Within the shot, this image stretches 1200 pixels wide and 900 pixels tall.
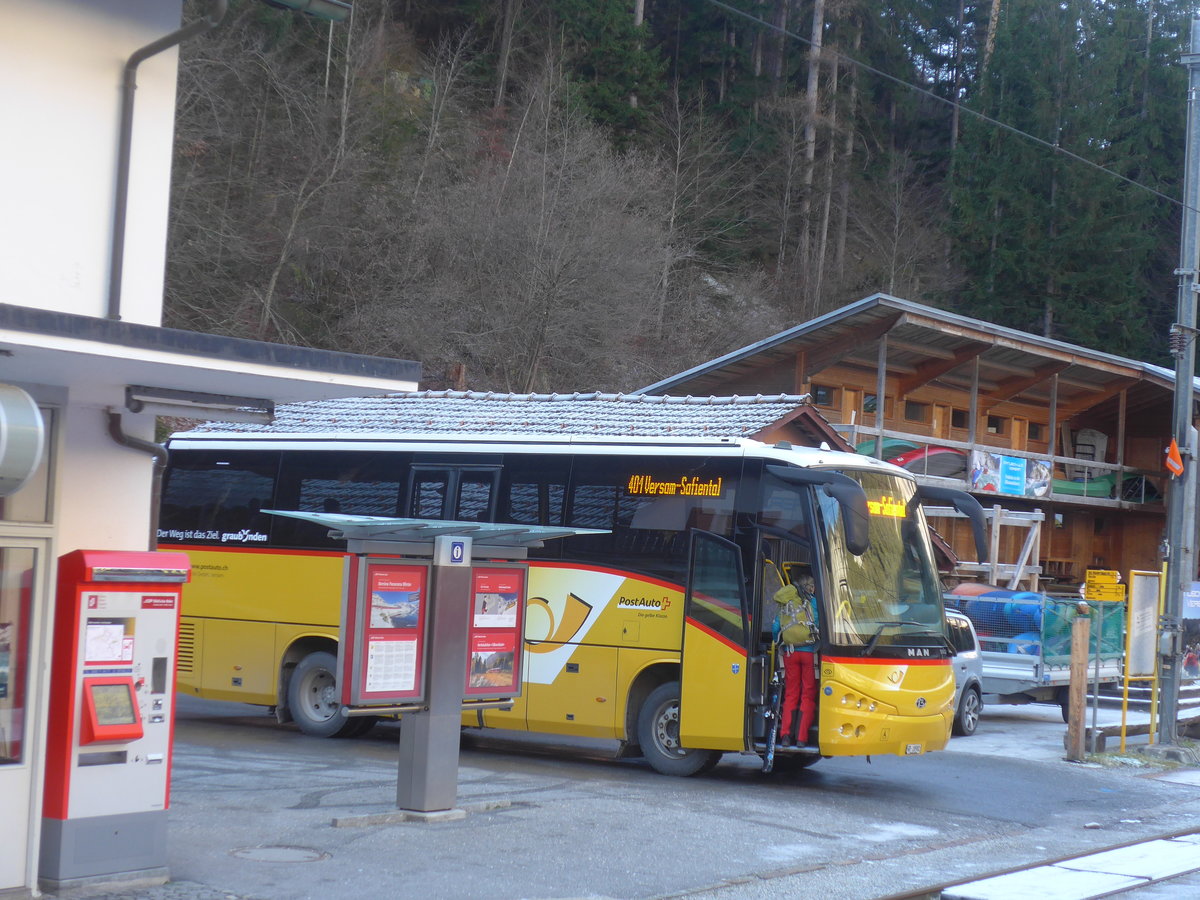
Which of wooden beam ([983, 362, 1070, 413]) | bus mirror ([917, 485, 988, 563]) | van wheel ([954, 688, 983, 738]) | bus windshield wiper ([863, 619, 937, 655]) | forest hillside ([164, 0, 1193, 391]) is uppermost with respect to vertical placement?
forest hillside ([164, 0, 1193, 391])

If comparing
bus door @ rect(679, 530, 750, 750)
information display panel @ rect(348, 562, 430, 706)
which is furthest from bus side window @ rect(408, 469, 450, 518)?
information display panel @ rect(348, 562, 430, 706)

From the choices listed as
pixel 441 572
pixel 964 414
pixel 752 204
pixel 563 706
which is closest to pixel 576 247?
pixel 964 414

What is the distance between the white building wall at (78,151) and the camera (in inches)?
295

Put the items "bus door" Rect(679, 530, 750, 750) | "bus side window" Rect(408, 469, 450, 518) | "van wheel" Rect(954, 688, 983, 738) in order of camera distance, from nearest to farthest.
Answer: "bus door" Rect(679, 530, 750, 750) < "bus side window" Rect(408, 469, 450, 518) < "van wheel" Rect(954, 688, 983, 738)

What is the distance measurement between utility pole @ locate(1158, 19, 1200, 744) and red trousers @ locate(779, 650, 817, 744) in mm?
6812

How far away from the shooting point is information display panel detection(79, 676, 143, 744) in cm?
758

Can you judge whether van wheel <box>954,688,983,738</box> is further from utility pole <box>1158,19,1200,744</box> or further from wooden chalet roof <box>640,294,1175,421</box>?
wooden chalet roof <box>640,294,1175,421</box>

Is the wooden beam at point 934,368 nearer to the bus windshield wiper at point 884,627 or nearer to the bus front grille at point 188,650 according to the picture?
the bus windshield wiper at point 884,627

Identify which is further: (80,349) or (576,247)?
(576,247)

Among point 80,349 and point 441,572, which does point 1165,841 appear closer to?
point 441,572

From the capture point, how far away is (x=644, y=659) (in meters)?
13.6

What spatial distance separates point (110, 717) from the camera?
768cm

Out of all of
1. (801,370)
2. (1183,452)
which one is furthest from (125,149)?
(801,370)

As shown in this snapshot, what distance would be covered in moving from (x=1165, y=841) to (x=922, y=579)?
10.6 feet
